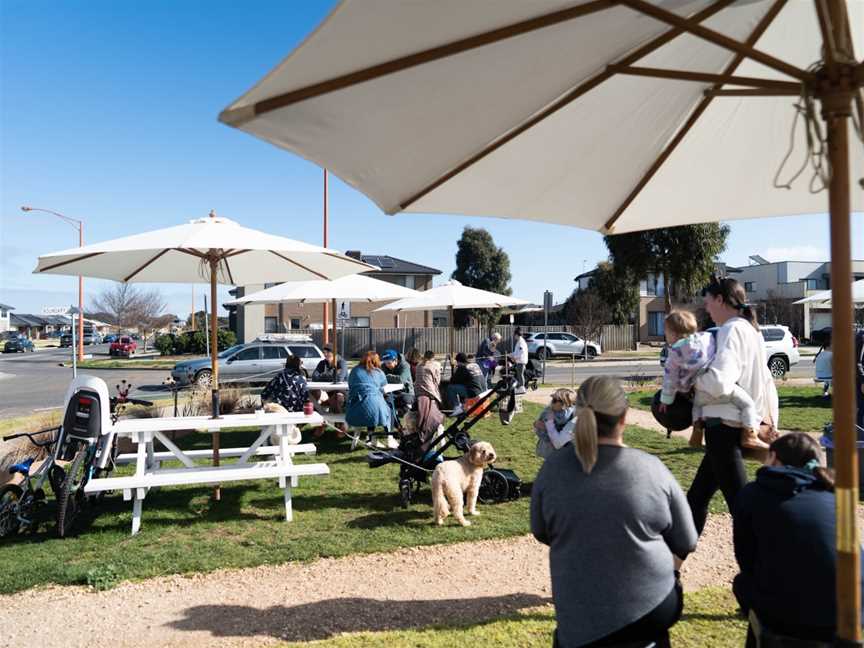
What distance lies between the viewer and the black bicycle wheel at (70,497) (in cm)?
539

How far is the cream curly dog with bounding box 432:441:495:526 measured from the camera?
570 cm

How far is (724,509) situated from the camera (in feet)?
20.0

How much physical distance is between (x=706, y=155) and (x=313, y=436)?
8241 mm

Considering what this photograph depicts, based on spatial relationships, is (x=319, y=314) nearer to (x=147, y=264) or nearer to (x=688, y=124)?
(x=147, y=264)

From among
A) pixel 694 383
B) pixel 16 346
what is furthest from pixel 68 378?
pixel 16 346

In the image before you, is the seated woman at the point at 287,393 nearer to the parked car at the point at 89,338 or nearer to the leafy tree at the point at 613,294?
the leafy tree at the point at 613,294

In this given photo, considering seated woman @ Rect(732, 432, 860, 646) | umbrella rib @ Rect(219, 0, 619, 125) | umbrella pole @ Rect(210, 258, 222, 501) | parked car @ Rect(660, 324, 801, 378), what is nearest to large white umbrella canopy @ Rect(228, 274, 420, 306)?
umbrella pole @ Rect(210, 258, 222, 501)

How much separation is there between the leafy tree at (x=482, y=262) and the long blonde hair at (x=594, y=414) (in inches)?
1866

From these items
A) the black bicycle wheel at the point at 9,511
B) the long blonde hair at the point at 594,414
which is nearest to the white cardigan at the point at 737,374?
the long blonde hair at the point at 594,414

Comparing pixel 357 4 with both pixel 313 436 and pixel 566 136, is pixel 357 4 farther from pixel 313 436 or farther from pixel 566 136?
pixel 313 436

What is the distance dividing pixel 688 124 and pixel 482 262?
47.2 meters

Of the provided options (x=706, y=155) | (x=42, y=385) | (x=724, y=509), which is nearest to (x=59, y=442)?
(x=706, y=155)

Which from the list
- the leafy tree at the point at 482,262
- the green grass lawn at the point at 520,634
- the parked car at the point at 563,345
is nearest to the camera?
the green grass lawn at the point at 520,634

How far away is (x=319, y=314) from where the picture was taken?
145ft
